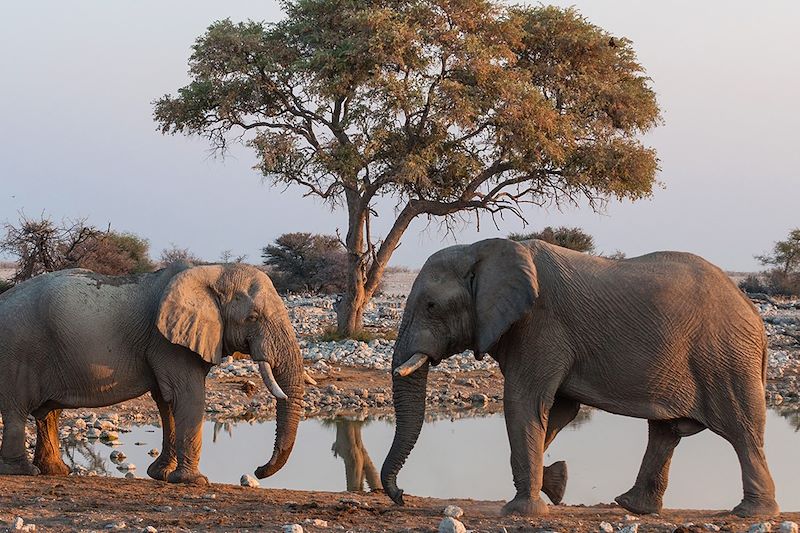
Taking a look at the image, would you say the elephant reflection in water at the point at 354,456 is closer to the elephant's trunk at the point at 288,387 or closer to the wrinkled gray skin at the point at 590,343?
the elephant's trunk at the point at 288,387

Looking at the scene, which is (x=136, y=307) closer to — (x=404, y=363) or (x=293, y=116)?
(x=404, y=363)

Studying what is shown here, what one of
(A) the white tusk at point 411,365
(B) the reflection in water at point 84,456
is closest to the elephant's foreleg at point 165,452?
(B) the reflection in water at point 84,456

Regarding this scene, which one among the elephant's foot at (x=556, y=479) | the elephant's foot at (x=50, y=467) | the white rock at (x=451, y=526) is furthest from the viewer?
the elephant's foot at (x=50, y=467)

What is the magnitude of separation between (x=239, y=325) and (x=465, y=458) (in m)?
3.96

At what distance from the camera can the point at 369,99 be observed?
23828 millimetres

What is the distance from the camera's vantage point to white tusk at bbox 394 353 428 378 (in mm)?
7969

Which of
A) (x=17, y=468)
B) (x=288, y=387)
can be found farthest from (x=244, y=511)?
(x=17, y=468)

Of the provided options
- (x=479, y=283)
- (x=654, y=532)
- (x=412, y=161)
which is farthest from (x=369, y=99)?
(x=654, y=532)

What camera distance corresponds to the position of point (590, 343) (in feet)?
26.2

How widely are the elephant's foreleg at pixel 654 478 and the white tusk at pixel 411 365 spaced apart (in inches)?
69.7

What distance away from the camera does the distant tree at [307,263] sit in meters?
44.4

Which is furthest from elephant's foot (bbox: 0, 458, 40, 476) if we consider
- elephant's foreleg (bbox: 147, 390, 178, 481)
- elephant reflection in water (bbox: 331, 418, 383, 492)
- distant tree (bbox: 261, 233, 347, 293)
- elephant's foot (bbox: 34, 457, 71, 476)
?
distant tree (bbox: 261, 233, 347, 293)

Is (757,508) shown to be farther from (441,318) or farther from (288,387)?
(288,387)

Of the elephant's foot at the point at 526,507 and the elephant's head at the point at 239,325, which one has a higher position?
the elephant's head at the point at 239,325
